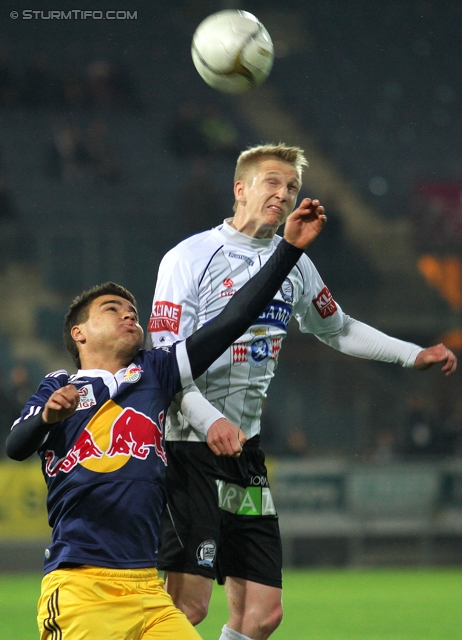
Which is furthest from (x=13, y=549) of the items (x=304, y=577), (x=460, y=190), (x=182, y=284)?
(x=460, y=190)

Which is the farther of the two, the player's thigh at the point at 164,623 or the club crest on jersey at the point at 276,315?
the club crest on jersey at the point at 276,315

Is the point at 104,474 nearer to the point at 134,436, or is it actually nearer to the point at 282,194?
the point at 134,436

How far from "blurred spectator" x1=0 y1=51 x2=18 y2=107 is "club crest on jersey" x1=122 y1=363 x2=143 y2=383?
569 inches

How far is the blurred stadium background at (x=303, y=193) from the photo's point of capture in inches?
409

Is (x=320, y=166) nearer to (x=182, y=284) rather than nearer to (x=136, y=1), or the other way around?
(x=136, y=1)

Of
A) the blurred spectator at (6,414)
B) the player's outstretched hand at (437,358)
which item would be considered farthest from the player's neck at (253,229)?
the blurred spectator at (6,414)

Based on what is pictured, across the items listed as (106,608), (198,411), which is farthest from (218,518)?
(106,608)

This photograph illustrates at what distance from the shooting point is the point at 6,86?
1697 cm

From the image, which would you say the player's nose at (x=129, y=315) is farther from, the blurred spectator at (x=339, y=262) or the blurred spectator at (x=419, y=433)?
the blurred spectator at (x=339, y=262)

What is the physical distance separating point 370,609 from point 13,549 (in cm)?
422

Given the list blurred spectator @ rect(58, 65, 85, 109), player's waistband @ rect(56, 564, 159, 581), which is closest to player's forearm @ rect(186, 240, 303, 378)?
player's waistband @ rect(56, 564, 159, 581)

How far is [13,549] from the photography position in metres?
10.0

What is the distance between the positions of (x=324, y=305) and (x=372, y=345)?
258 mm

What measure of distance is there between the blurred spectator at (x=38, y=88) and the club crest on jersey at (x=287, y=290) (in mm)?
13958
